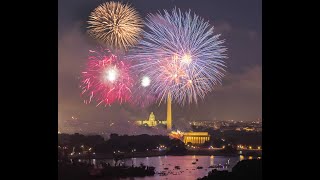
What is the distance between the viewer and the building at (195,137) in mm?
42847

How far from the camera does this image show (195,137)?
143ft

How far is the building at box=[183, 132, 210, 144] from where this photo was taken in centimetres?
4285

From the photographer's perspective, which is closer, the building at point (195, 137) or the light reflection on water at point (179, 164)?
the light reflection on water at point (179, 164)

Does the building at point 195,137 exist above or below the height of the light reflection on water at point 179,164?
above

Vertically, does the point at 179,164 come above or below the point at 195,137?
below

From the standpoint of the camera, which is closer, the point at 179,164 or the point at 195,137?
the point at 195,137

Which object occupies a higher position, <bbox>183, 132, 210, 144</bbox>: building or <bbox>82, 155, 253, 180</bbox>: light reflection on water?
<bbox>183, 132, 210, 144</bbox>: building

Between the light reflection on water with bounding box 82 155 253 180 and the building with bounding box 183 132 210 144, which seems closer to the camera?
the light reflection on water with bounding box 82 155 253 180
